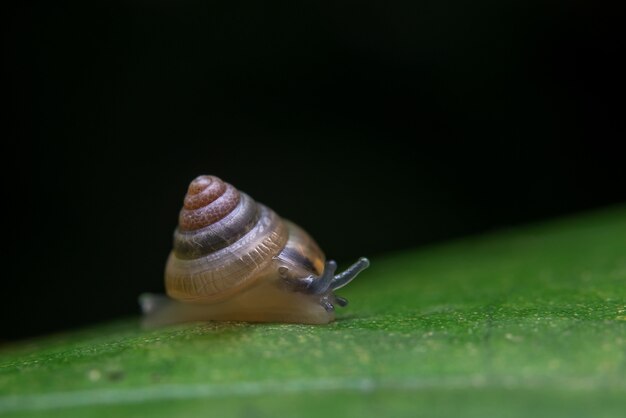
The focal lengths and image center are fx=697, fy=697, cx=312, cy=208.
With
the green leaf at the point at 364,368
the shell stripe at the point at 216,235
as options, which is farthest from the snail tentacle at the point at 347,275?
the shell stripe at the point at 216,235

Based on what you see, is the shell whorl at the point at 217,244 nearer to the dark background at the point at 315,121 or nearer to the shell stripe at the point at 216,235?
the shell stripe at the point at 216,235

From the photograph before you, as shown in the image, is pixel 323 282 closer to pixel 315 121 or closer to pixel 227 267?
pixel 227 267

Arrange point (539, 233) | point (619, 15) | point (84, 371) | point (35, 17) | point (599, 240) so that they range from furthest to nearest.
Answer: point (619, 15) → point (35, 17) → point (539, 233) → point (599, 240) → point (84, 371)

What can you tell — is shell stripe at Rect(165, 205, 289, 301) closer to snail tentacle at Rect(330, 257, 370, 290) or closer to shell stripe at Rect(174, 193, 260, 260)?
shell stripe at Rect(174, 193, 260, 260)

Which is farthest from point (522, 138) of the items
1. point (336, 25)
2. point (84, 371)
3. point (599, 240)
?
point (84, 371)

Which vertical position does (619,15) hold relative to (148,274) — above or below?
above

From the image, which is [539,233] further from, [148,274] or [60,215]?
[60,215]

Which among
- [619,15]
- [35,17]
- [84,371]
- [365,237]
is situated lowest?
[365,237]
